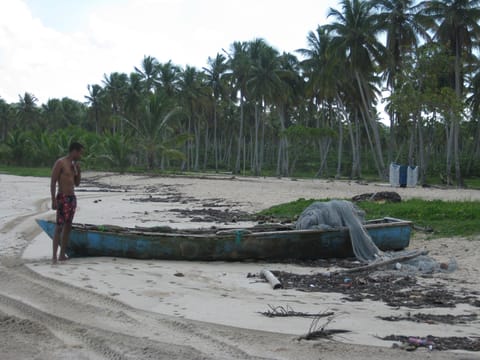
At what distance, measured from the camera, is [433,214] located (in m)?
12.5

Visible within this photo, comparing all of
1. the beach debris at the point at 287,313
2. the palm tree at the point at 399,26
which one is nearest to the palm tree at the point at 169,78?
the palm tree at the point at 399,26

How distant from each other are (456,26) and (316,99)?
813 inches

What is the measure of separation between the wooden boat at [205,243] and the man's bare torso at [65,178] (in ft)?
2.08

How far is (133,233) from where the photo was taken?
318 inches

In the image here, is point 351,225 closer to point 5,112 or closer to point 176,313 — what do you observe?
point 176,313

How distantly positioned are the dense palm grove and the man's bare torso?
23342 millimetres

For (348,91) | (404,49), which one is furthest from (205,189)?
(348,91)

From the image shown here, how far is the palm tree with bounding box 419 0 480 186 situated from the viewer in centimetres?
2947

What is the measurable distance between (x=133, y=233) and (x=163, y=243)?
494mm

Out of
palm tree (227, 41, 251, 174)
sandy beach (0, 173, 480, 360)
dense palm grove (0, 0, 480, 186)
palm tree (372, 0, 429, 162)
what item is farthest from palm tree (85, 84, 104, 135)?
sandy beach (0, 173, 480, 360)

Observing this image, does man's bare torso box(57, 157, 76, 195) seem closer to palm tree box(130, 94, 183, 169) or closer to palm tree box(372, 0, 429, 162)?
palm tree box(372, 0, 429, 162)

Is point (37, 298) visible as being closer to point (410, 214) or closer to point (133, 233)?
point (133, 233)

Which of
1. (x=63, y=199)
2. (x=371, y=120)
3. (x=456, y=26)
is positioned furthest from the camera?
(x=371, y=120)

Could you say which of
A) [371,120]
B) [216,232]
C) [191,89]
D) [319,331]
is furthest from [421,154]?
[319,331]
